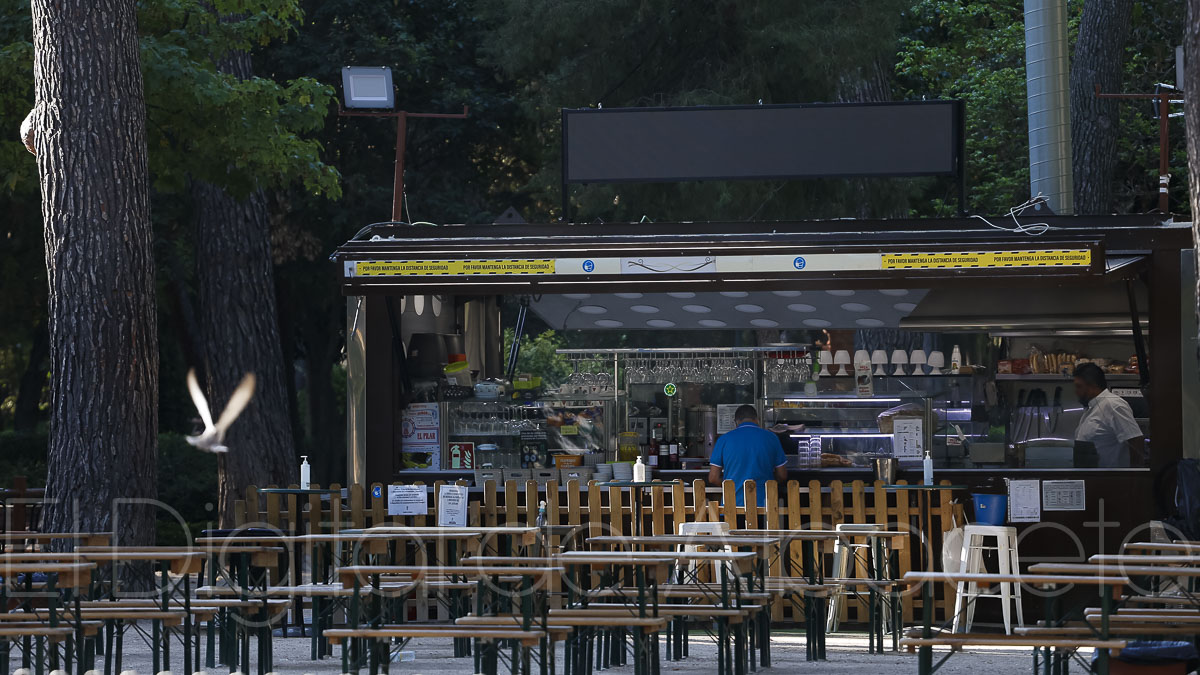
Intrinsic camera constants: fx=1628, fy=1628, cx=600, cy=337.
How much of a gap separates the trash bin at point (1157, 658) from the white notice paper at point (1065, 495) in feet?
13.5

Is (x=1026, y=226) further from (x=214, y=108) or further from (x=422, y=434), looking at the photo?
(x=214, y=108)

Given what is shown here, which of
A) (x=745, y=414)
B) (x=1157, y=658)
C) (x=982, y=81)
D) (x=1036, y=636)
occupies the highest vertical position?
(x=982, y=81)

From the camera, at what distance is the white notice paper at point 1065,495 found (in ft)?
39.1

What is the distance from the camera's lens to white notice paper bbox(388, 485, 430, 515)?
11773 mm

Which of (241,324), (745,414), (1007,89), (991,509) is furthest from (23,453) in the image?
(991,509)

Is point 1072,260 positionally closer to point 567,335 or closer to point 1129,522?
point 1129,522

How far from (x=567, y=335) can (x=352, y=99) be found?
392 cm

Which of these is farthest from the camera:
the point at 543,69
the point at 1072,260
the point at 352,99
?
the point at 543,69

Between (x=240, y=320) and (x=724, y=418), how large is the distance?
23.1 feet

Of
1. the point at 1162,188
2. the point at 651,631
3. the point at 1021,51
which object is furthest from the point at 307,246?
the point at 651,631

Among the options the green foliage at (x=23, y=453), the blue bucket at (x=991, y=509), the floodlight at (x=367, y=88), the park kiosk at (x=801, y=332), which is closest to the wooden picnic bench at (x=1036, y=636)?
the park kiosk at (x=801, y=332)

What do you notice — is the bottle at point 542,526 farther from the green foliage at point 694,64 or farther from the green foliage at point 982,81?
the green foliage at point 982,81

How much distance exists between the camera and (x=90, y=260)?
36.8 ft

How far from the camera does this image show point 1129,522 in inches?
465
